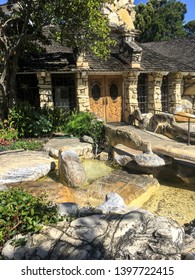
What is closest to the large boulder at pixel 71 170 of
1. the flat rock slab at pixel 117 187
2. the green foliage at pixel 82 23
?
the flat rock slab at pixel 117 187

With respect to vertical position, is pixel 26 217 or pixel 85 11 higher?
pixel 85 11

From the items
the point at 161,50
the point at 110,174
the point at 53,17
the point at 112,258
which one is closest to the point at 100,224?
the point at 112,258

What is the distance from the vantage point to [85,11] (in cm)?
933

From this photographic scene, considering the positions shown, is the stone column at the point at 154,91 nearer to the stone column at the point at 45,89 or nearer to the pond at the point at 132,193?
the stone column at the point at 45,89

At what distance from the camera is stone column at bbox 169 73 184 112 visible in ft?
49.5

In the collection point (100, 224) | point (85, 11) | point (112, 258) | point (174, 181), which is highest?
point (85, 11)

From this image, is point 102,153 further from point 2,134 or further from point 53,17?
point 53,17

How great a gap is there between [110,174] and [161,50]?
17.4 metres

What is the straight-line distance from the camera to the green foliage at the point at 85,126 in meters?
11.5

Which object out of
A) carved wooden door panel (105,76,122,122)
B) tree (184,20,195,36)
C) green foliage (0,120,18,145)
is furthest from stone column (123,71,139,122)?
tree (184,20,195,36)

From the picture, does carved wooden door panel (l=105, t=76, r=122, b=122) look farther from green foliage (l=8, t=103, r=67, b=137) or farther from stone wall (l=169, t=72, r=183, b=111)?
green foliage (l=8, t=103, r=67, b=137)

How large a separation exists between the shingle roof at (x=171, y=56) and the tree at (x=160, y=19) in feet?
43.4

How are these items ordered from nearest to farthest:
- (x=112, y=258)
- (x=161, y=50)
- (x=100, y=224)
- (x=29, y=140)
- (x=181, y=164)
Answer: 1. (x=112, y=258)
2. (x=100, y=224)
3. (x=181, y=164)
4. (x=29, y=140)
5. (x=161, y=50)

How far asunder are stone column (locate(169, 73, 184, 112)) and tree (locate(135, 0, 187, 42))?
22957mm
